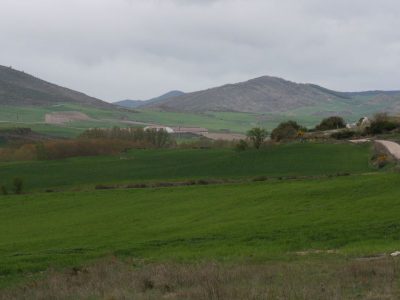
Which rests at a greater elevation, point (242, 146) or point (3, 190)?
point (242, 146)

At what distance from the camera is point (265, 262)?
1917 centimetres

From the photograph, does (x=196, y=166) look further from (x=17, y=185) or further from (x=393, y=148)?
(x=393, y=148)

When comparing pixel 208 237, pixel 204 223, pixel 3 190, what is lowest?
pixel 3 190

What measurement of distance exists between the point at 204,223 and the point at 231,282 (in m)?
A: 18.5

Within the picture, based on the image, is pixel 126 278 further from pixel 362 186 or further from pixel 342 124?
pixel 342 124

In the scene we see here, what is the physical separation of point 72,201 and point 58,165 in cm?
3145

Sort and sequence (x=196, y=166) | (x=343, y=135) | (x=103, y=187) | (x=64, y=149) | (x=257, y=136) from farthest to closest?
(x=64, y=149)
(x=343, y=135)
(x=257, y=136)
(x=196, y=166)
(x=103, y=187)

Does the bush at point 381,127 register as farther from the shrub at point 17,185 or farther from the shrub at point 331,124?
the shrub at point 17,185

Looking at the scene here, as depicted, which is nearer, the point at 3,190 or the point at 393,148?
the point at 3,190

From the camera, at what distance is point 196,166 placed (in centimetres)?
7294

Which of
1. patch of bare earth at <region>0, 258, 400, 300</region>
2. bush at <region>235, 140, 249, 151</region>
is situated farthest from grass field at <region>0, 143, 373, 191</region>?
patch of bare earth at <region>0, 258, 400, 300</region>

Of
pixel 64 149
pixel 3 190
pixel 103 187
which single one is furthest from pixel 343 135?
pixel 3 190

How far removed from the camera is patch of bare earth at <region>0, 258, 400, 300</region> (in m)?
12.4

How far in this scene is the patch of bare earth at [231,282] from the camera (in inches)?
488
